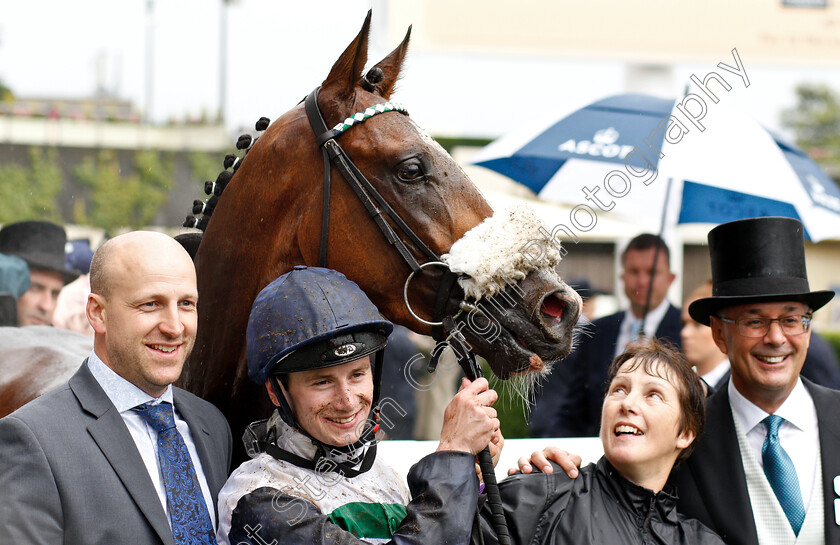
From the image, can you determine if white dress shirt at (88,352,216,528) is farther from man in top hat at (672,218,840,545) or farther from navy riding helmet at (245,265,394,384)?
man in top hat at (672,218,840,545)

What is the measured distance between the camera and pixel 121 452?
1783 millimetres

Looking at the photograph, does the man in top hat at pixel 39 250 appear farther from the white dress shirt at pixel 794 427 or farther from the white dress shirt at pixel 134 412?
the white dress shirt at pixel 794 427

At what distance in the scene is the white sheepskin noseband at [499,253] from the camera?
2.20m

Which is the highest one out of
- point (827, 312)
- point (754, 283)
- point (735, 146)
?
point (735, 146)

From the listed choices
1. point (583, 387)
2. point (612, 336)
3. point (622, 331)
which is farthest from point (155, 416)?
point (622, 331)

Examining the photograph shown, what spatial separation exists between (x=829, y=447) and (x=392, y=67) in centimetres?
181

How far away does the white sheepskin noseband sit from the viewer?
7.23ft

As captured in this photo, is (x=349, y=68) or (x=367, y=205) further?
(x=349, y=68)

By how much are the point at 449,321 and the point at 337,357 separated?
1.62 feet

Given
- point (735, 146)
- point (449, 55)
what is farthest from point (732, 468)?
point (449, 55)

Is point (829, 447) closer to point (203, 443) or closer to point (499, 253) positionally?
point (499, 253)

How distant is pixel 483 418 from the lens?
194 centimetres

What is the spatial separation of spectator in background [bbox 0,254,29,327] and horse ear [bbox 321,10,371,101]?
255 centimetres

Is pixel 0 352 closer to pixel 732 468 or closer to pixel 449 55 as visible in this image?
pixel 732 468
